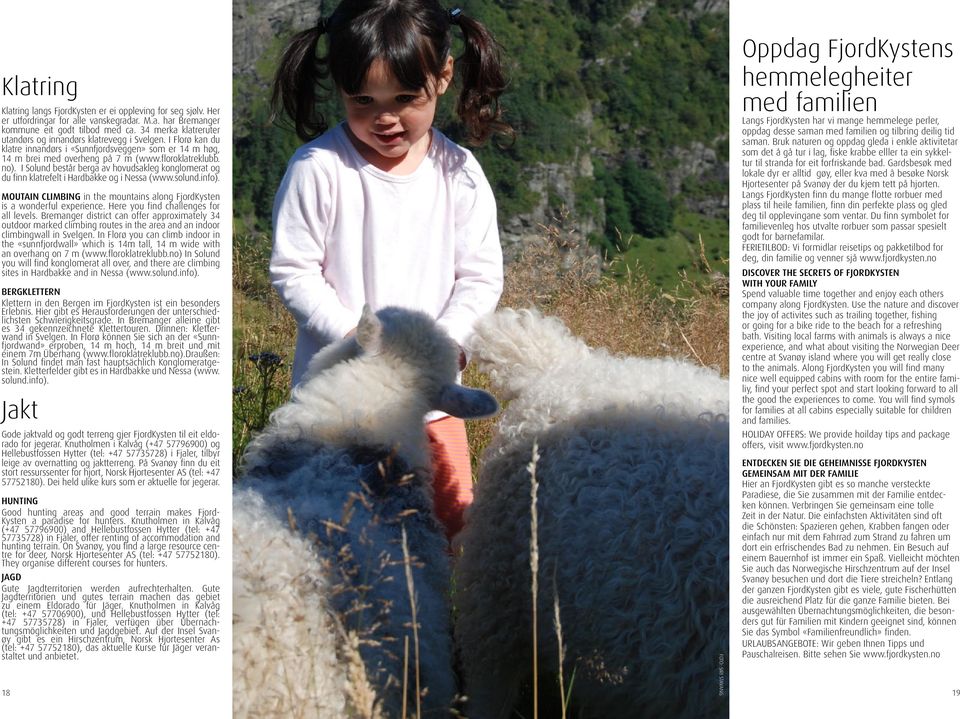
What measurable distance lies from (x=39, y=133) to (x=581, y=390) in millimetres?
1957

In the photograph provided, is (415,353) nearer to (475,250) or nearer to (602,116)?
(475,250)

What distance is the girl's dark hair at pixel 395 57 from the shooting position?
380 centimetres

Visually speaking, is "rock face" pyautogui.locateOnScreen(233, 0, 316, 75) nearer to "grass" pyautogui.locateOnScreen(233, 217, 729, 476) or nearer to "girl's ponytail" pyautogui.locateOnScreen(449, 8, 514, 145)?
"grass" pyautogui.locateOnScreen(233, 217, 729, 476)

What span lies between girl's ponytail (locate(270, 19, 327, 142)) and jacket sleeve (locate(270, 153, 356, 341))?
416 mm

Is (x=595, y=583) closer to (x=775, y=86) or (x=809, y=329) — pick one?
(x=809, y=329)

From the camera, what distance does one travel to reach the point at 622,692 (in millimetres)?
3203

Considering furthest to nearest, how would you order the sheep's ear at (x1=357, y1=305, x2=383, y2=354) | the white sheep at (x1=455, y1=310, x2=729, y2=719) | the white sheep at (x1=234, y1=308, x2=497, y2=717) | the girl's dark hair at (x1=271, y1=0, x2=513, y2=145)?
the girl's dark hair at (x1=271, y1=0, x2=513, y2=145) → the sheep's ear at (x1=357, y1=305, x2=383, y2=354) → the white sheep at (x1=455, y1=310, x2=729, y2=719) → the white sheep at (x1=234, y1=308, x2=497, y2=717)

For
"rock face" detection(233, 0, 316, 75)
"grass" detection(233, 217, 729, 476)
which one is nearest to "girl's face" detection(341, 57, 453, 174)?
"grass" detection(233, 217, 729, 476)

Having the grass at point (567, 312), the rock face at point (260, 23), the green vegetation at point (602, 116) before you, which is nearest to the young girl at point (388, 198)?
the grass at point (567, 312)

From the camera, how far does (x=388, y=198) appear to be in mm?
4035

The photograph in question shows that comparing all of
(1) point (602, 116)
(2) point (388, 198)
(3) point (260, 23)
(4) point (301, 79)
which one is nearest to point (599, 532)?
(2) point (388, 198)

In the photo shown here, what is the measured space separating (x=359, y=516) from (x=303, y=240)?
1269 mm

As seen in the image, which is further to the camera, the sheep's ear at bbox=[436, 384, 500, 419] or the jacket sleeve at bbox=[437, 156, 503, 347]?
the jacket sleeve at bbox=[437, 156, 503, 347]

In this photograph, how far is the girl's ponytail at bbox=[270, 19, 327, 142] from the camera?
4.16 metres
